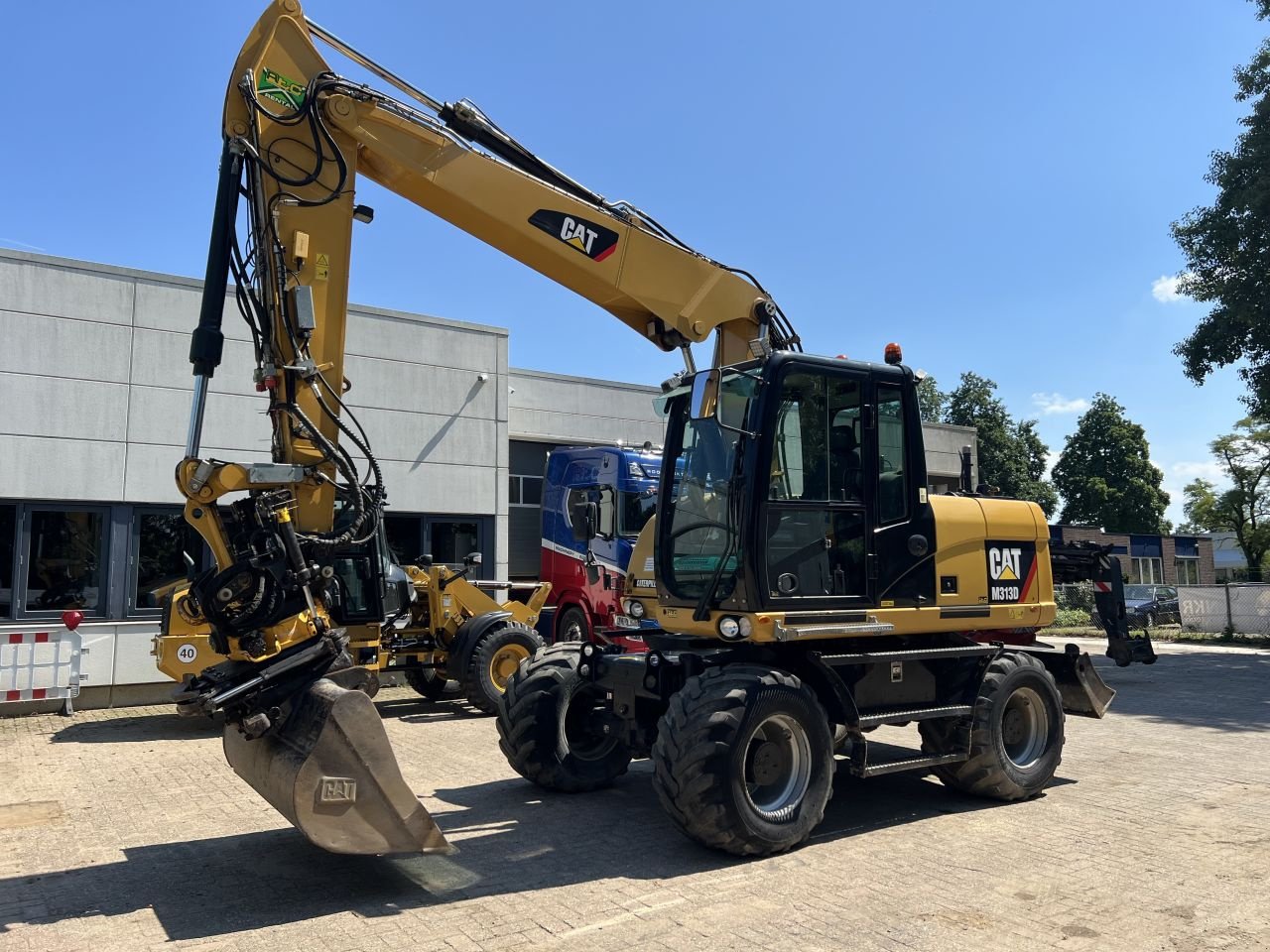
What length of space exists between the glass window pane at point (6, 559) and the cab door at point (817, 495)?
34.0 ft

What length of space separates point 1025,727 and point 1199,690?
26.1 ft

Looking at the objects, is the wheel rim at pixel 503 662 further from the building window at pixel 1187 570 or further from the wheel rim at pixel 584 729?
the building window at pixel 1187 570

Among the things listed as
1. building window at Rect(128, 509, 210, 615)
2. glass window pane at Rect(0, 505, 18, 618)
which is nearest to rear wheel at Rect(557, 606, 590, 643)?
building window at Rect(128, 509, 210, 615)

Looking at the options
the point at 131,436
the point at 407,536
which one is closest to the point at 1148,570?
the point at 407,536

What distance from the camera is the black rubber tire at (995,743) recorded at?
270 inches

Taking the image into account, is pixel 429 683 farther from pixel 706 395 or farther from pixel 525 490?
pixel 706 395

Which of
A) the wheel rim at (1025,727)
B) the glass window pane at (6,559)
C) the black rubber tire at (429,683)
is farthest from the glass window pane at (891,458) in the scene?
the glass window pane at (6,559)

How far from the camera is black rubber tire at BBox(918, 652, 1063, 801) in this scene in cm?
686

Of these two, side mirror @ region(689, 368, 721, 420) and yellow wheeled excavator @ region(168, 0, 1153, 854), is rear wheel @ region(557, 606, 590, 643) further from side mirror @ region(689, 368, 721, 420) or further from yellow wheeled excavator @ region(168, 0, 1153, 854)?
side mirror @ region(689, 368, 721, 420)

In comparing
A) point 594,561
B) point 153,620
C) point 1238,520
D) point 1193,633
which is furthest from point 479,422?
point 1238,520

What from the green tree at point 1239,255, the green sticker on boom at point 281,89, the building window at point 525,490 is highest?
the green tree at point 1239,255

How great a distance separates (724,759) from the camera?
537 centimetres

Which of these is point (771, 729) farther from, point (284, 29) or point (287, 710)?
point (284, 29)

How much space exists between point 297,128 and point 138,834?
4.64 metres
